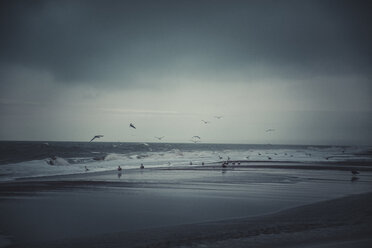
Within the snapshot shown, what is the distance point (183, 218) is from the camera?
10.3 metres

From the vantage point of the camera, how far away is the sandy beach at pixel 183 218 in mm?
7668

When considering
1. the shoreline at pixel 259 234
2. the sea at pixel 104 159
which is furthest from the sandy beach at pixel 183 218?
the sea at pixel 104 159

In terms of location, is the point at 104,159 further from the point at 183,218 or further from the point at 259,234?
the point at 259,234

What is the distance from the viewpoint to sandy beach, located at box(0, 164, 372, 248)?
25.2 feet

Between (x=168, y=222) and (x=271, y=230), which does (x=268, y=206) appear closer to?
(x=271, y=230)

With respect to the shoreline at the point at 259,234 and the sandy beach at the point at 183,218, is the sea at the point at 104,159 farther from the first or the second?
the shoreline at the point at 259,234

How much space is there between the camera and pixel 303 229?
869cm

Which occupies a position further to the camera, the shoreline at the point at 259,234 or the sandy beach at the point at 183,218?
the sandy beach at the point at 183,218

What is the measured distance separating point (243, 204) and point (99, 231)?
6.73m

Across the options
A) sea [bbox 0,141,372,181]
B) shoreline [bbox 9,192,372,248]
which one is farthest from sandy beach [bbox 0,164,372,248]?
sea [bbox 0,141,372,181]

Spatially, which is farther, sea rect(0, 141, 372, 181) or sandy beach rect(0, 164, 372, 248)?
sea rect(0, 141, 372, 181)

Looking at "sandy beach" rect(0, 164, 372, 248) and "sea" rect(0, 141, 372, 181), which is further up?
"sea" rect(0, 141, 372, 181)

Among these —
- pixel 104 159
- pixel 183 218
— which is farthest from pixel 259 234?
pixel 104 159

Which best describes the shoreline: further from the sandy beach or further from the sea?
the sea
